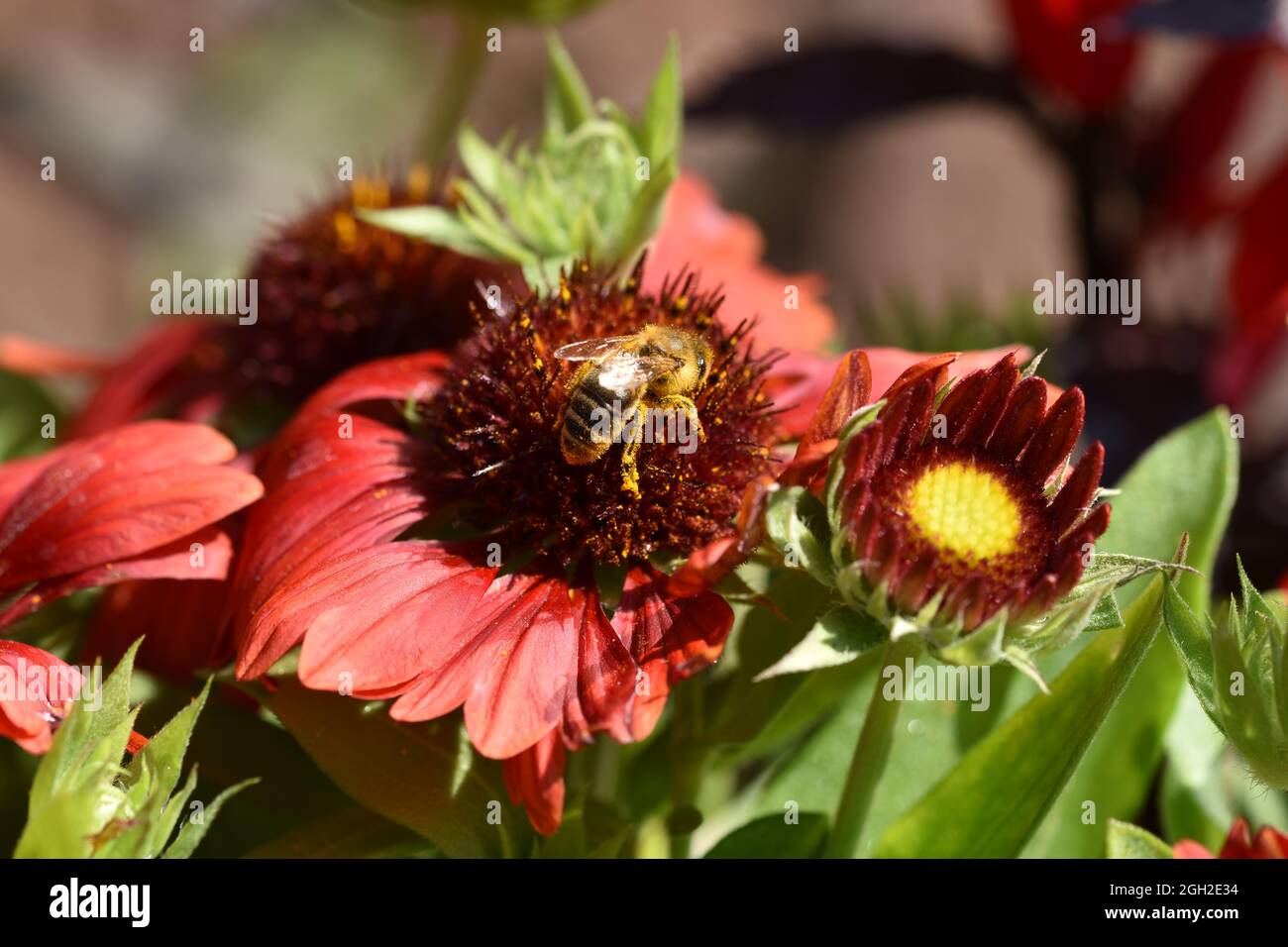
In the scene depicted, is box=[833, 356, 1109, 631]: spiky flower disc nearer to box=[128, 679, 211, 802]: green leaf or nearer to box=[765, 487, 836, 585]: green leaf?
box=[765, 487, 836, 585]: green leaf

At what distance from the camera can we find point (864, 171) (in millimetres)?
1920

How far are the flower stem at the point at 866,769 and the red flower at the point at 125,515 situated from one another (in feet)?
0.78

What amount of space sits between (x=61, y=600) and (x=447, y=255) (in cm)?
24

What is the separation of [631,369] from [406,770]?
16 centimetres

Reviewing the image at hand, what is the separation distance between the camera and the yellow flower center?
1.47 ft

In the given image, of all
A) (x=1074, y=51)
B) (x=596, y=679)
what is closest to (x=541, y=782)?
(x=596, y=679)

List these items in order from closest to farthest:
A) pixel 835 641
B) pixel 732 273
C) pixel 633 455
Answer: pixel 835 641, pixel 633 455, pixel 732 273

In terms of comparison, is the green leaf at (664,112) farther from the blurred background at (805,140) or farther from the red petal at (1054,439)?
the blurred background at (805,140)

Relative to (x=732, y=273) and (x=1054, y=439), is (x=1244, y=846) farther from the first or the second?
(x=732, y=273)

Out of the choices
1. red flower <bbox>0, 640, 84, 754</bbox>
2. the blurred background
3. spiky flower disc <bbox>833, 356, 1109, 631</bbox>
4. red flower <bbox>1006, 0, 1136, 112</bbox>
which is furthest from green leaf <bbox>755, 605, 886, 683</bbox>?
red flower <bbox>1006, 0, 1136, 112</bbox>

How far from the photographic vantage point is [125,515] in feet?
1.76

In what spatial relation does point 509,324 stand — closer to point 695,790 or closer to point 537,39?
point 695,790

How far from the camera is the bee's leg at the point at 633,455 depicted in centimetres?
51

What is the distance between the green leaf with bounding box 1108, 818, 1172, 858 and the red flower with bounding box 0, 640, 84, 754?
345 mm
